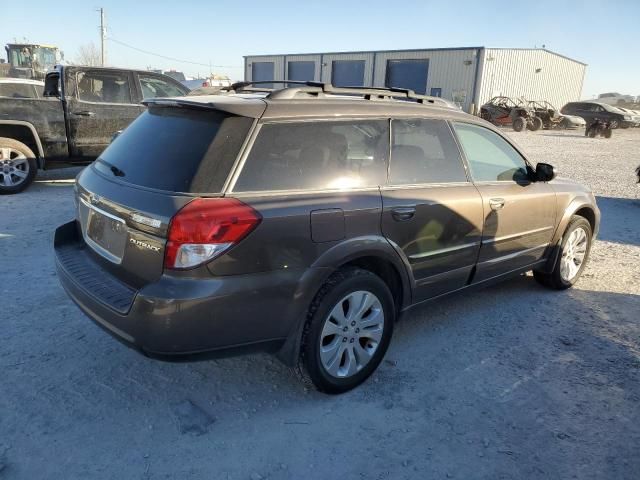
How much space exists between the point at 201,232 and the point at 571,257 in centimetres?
375

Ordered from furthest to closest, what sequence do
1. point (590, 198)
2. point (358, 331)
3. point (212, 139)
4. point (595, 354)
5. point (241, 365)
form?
point (590, 198) < point (595, 354) < point (241, 365) < point (358, 331) < point (212, 139)

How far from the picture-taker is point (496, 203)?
371 centimetres

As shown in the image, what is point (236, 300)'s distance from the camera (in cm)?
244

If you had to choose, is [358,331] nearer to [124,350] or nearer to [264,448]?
[264,448]

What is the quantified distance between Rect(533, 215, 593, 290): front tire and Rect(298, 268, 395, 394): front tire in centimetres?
221

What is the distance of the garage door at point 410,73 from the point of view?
35.3 m

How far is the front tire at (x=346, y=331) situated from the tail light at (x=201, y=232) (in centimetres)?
65

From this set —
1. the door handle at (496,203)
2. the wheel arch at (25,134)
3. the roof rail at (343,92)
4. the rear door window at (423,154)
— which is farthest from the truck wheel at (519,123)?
the rear door window at (423,154)

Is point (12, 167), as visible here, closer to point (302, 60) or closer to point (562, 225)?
point (562, 225)

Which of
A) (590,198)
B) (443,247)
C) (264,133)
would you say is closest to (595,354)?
(443,247)

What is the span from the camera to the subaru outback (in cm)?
240

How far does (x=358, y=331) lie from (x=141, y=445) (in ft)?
4.22

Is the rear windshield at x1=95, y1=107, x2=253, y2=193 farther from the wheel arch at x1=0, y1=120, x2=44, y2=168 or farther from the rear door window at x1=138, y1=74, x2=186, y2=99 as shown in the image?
the rear door window at x1=138, y1=74, x2=186, y2=99

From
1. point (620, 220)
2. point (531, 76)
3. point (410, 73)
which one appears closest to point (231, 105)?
point (620, 220)
